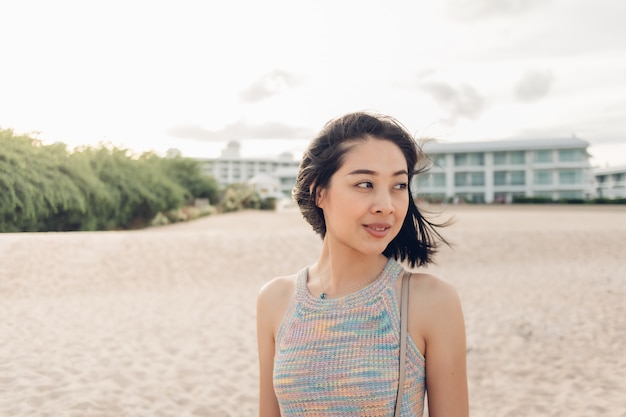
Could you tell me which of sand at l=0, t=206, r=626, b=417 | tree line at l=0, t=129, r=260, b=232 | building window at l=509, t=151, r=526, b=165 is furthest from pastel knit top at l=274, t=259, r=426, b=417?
building window at l=509, t=151, r=526, b=165

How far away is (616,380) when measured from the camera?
562 centimetres

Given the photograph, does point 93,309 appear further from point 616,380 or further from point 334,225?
point 334,225

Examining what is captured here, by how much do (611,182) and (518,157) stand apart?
24.6 m

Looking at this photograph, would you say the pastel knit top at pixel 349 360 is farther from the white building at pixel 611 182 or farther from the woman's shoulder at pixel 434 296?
the white building at pixel 611 182

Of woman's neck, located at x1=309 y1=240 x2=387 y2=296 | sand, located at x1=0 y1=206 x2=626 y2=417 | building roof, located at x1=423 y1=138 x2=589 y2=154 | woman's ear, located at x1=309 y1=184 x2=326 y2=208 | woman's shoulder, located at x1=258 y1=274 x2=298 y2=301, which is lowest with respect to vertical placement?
sand, located at x1=0 y1=206 x2=626 y2=417

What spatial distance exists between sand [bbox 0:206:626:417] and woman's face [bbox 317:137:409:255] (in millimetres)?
3762

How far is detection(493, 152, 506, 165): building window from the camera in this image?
165 feet

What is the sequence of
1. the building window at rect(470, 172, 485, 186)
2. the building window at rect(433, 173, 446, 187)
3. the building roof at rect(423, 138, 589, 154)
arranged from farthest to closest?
1. the building window at rect(433, 173, 446, 187)
2. the building window at rect(470, 172, 485, 186)
3. the building roof at rect(423, 138, 589, 154)

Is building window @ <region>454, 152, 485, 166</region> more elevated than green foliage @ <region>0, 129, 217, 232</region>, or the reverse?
building window @ <region>454, 152, 485, 166</region>

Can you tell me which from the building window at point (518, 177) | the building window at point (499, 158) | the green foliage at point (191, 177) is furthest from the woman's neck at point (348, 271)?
the building window at point (499, 158)

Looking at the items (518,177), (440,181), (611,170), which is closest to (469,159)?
(440,181)

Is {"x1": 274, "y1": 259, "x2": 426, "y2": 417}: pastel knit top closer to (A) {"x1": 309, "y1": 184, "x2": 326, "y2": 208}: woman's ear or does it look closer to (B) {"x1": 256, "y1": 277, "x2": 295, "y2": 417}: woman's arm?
(B) {"x1": 256, "y1": 277, "x2": 295, "y2": 417}: woman's arm

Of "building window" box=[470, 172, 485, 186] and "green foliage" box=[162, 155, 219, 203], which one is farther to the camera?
"building window" box=[470, 172, 485, 186]

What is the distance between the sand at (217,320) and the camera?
525cm
